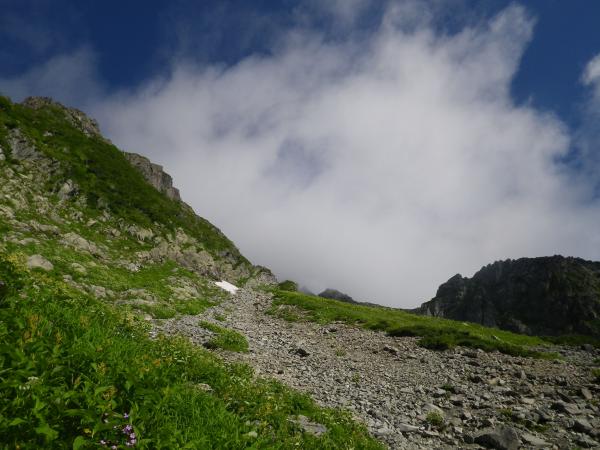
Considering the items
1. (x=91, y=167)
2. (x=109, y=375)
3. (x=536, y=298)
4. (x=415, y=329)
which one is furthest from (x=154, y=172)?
(x=536, y=298)

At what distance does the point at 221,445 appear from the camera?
5.87 metres

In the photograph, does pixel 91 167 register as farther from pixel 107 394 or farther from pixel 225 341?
pixel 107 394

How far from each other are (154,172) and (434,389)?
11165 centimetres

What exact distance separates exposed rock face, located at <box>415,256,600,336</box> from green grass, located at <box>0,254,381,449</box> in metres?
167

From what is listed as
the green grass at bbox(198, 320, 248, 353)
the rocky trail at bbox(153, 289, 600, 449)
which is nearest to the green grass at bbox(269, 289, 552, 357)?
the rocky trail at bbox(153, 289, 600, 449)

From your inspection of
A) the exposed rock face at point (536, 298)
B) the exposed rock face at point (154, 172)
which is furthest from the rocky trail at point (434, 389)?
the exposed rock face at point (536, 298)

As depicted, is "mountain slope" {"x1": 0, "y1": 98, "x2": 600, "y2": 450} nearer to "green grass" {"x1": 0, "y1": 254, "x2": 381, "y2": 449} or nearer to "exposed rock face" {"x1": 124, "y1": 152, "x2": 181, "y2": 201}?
"green grass" {"x1": 0, "y1": 254, "x2": 381, "y2": 449}

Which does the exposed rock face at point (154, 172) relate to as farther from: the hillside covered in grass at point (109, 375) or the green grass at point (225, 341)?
the green grass at point (225, 341)

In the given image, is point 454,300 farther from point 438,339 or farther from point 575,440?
point 575,440

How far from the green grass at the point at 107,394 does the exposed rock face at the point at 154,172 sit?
101 meters

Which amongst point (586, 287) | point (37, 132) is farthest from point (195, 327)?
point (586, 287)

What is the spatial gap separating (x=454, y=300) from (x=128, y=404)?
713ft

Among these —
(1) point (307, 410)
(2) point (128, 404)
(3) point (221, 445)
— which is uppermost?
(2) point (128, 404)

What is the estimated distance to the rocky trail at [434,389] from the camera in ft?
38.5
